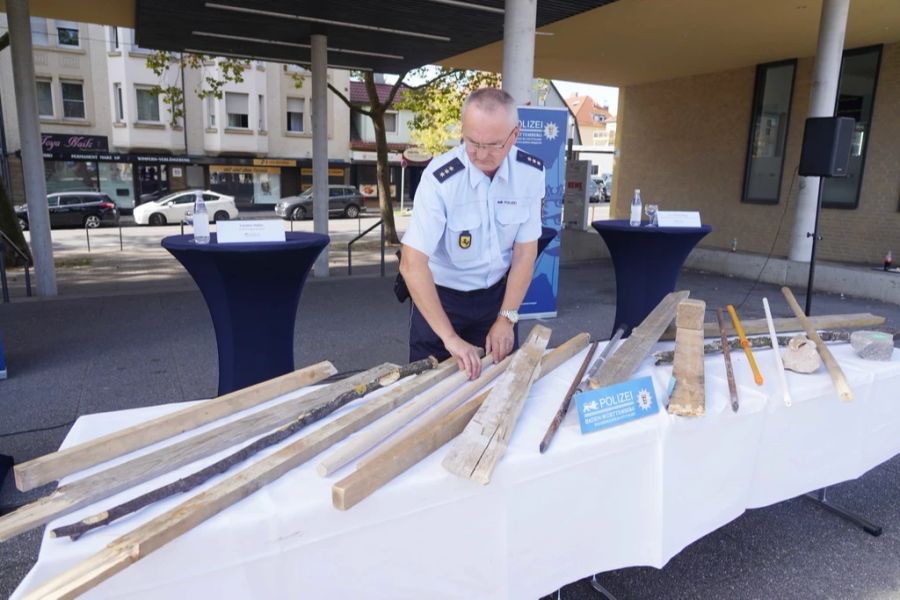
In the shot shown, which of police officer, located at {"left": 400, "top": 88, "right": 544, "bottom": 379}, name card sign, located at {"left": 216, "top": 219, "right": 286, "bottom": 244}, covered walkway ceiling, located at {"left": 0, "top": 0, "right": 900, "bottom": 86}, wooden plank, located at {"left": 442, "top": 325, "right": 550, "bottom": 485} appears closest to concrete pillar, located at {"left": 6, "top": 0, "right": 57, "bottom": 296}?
covered walkway ceiling, located at {"left": 0, "top": 0, "right": 900, "bottom": 86}

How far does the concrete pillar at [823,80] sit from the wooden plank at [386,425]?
6958 millimetres

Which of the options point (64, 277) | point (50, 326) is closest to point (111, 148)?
point (64, 277)

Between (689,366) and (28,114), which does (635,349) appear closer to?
(689,366)

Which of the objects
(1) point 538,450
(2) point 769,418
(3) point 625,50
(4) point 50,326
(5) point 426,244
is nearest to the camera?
(1) point 538,450

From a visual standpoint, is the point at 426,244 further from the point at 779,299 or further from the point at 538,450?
the point at 779,299

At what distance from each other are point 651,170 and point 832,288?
6171 millimetres

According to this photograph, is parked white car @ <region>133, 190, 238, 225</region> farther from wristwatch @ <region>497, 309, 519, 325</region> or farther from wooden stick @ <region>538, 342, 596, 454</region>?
wooden stick @ <region>538, 342, 596, 454</region>

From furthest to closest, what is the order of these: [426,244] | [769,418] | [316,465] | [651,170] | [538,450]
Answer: [651,170]
[426,244]
[769,418]
[538,450]
[316,465]

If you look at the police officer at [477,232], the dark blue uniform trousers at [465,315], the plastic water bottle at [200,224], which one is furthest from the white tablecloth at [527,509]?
the plastic water bottle at [200,224]

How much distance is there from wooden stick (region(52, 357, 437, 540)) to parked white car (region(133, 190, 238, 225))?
22.1m

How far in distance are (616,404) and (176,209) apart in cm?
2430

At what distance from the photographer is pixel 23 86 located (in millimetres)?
6941

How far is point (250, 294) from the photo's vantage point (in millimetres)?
3180

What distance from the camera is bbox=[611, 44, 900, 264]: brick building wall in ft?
31.7
